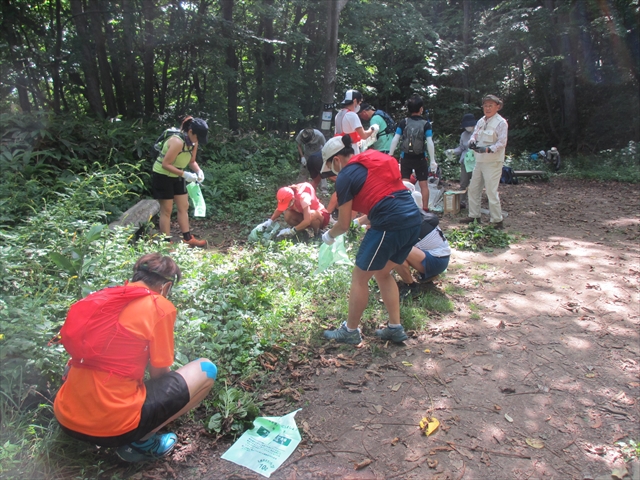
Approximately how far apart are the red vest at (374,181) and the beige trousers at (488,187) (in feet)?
12.3

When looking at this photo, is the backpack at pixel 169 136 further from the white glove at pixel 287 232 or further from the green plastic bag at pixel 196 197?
the white glove at pixel 287 232

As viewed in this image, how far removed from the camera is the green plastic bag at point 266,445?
2.60 m

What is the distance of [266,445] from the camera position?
2.72m

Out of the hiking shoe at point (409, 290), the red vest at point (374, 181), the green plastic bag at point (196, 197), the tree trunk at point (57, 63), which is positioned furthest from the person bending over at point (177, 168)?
the tree trunk at point (57, 63)

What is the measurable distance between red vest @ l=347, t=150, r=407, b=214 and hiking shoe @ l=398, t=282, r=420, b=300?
4.80 ft

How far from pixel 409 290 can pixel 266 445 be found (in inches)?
92.7

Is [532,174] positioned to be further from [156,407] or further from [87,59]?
[156,407]

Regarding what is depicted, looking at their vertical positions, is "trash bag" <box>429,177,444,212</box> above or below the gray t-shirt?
below

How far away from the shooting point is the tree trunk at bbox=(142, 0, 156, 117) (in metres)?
10.9

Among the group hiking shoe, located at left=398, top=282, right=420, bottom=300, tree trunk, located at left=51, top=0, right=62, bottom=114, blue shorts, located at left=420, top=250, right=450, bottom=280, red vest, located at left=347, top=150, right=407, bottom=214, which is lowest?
hiking shoe, located at left=398, top=282, right=420, bottom=300

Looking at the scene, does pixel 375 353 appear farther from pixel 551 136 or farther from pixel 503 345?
pixel 551 136

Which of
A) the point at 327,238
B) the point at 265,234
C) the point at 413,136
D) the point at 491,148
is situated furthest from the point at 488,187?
the point at 327,238

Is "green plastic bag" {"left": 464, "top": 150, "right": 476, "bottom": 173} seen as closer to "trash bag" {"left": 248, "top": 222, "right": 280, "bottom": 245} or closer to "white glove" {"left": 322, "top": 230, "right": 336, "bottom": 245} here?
"trash bag" {"left": 248, "top": 222, "right": 280, "bottom": 245}

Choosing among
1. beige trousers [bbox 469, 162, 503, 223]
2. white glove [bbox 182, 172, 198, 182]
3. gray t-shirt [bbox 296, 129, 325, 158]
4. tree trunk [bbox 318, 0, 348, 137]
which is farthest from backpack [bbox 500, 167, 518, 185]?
white glove [bbox 182, 172, 198, 182]
